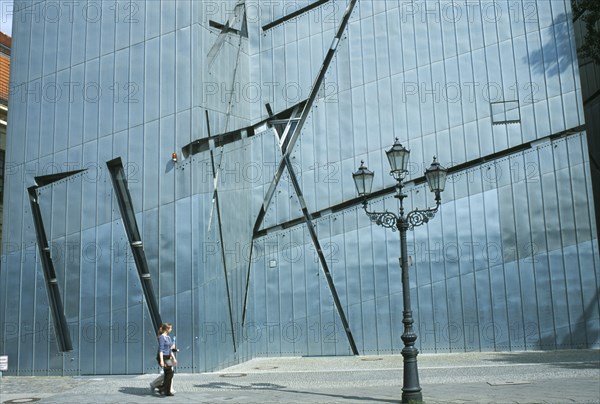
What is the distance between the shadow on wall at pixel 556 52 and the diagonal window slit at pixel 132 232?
11900 millimetres

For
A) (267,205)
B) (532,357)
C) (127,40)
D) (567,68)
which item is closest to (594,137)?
(567,68)

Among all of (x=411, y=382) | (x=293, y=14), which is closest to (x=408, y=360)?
(x=411, y=382)

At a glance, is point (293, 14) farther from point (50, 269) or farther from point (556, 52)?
point (50, 269)

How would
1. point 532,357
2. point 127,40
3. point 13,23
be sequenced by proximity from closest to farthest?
point 532,357
point 127,40
point 13,23

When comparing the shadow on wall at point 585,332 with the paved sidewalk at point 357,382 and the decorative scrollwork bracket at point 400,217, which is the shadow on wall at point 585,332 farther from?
the decorative scrollwork bracket at point 400,217

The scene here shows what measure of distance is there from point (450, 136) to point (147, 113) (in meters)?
8.62

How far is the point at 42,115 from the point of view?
18125 millimetres

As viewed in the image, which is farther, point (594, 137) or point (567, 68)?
point (594, 137)

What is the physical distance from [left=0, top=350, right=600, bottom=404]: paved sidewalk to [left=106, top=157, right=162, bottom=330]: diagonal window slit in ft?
5.90

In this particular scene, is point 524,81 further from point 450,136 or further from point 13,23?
point 13,23

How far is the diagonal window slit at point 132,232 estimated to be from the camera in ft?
53.7

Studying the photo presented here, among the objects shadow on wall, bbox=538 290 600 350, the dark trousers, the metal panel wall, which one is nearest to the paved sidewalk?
the dark trousers

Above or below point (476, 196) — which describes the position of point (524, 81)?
above

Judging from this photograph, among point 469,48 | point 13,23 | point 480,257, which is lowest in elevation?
point 480,257
